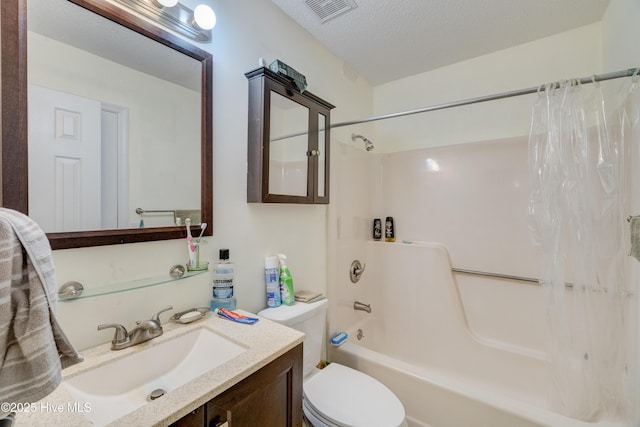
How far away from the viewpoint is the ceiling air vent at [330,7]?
1.42m

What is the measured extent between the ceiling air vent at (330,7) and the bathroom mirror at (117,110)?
70cm

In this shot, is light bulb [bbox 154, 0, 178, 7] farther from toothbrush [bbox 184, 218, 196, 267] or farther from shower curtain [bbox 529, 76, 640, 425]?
shower curtain [bbox 529, 76, 640, 425]

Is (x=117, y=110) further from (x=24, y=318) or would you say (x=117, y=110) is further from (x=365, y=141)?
(x=365, y=141)

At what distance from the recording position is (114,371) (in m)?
0.78

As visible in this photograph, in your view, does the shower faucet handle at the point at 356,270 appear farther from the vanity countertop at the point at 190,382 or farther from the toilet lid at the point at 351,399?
the vanity countertop at the point at 190,382

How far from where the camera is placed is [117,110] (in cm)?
88

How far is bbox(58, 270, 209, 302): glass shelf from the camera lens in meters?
0.77

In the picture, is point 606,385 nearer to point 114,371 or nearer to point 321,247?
point 321,247

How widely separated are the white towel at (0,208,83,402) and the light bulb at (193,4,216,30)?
36.6 inches

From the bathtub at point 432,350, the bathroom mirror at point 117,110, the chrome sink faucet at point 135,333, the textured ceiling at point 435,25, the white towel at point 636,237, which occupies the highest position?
the textured ceiling at point 435,25

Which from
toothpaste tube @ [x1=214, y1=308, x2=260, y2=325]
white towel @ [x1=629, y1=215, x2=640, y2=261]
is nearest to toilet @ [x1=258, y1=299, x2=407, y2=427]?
toothpaste tube @ [x1=214, y1=308, x2=260, y2=325]

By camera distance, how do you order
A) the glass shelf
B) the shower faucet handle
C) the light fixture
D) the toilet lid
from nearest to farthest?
the glass shelf < the light fixture < the toilet lid < the shower faucet handle

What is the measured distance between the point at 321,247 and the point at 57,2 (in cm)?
148

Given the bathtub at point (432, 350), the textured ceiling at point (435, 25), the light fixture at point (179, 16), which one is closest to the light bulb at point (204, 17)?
the light fixture at point (179, 16)
